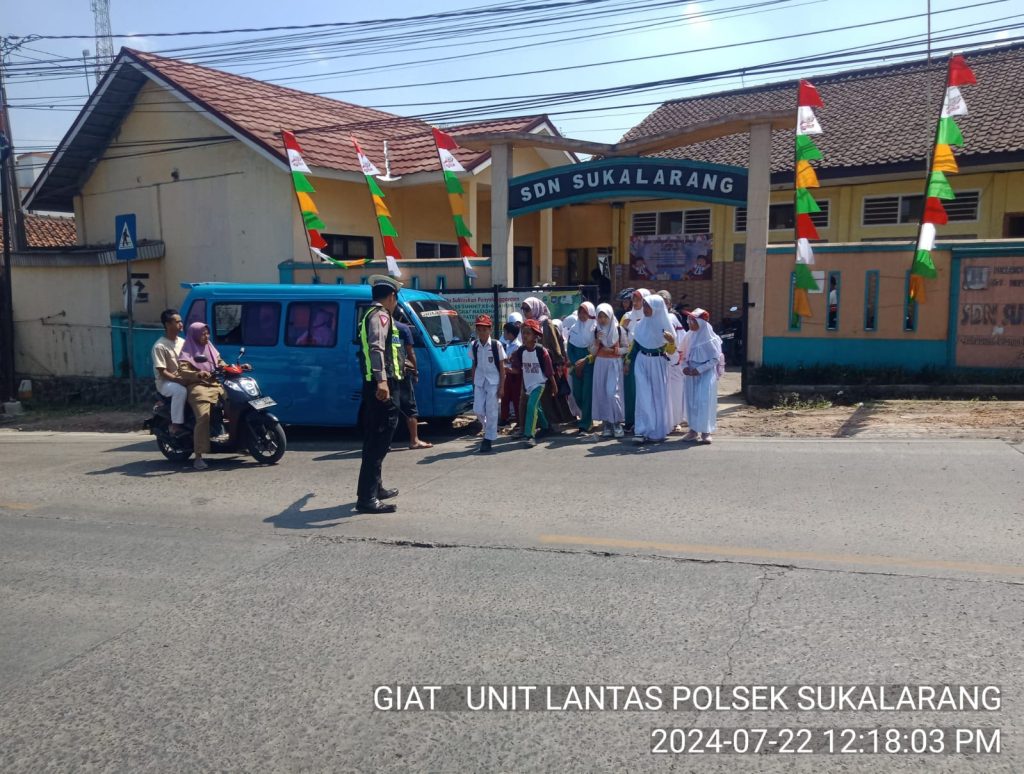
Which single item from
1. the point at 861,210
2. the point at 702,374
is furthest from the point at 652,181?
the point at 861,210

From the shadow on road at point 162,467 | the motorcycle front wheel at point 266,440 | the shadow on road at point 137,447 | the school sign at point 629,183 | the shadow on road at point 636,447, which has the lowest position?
the shadow on road at point 137,447

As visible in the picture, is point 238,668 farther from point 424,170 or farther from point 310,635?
point 424,170

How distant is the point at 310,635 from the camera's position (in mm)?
4523

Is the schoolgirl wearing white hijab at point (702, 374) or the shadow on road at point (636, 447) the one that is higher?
the schoolgirl wearing white hijab at point (702, 374)

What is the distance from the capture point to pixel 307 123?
19.5 m

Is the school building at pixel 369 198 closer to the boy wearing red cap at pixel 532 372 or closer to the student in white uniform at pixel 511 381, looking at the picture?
the student in white uniform at pixel 511 381

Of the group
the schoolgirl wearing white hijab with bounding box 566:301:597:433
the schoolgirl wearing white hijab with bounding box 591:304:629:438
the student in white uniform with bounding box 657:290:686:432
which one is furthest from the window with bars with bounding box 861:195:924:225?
the schoolgirl wearing white hijab with bounding box 591:304:629:438

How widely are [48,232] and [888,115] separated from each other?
2395 centimetres

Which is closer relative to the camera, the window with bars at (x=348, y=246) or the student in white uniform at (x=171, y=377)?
the student in white uniform at (x=171, y=377)

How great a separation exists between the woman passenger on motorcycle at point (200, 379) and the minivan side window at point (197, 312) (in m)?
1.49

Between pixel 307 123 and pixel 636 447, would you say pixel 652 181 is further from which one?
pixel 307 123

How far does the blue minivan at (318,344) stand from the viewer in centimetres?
1044

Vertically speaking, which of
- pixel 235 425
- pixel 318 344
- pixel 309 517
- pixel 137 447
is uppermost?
pixel 318 344

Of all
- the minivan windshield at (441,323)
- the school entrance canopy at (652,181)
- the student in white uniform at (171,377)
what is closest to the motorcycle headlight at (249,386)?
the student in white uniform at (171,377)
